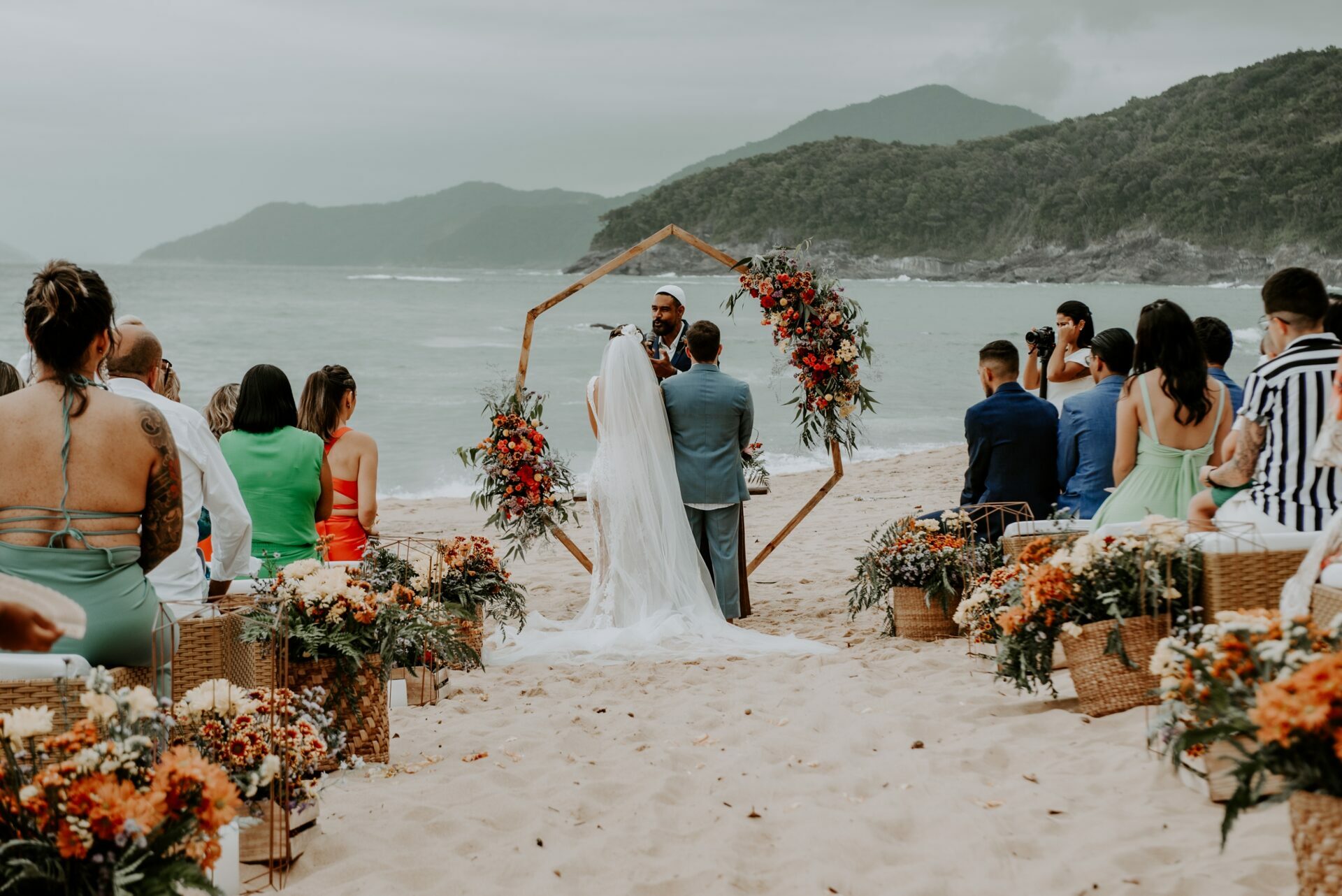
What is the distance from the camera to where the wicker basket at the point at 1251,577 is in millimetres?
4473

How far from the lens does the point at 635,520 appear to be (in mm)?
8195

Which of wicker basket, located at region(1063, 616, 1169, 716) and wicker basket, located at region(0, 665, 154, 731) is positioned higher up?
wicker basket, located at region(0, 665, 154, 731)

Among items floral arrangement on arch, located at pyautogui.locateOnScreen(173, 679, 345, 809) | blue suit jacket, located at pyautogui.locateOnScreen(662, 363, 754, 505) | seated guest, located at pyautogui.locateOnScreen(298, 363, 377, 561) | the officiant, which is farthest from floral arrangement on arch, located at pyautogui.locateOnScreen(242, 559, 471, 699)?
the officiant

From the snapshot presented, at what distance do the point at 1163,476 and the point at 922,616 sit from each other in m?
1.82

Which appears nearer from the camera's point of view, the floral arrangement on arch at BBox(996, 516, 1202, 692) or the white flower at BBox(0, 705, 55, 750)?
the white flower at BBox(0, 705, 55, 750)

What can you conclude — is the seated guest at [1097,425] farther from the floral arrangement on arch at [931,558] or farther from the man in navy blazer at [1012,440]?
the floral arrangement on arch at [931,558]

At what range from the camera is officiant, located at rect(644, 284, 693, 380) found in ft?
29.6

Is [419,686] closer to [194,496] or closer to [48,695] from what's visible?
[194,496]

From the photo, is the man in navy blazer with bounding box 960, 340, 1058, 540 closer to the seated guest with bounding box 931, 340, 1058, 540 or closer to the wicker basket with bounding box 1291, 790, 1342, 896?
the seated guest with bounding box 931, 340, 1058, 540

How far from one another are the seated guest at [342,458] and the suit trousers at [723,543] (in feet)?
8.54

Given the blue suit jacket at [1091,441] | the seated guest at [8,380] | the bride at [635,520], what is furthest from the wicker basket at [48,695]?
the blue suit jacket at [1091,441]

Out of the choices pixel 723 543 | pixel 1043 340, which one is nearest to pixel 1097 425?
pixel 1043 340

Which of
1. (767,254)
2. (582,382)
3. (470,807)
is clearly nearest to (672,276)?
(582,382)

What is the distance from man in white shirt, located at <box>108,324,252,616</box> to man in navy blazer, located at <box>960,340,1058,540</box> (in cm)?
430
